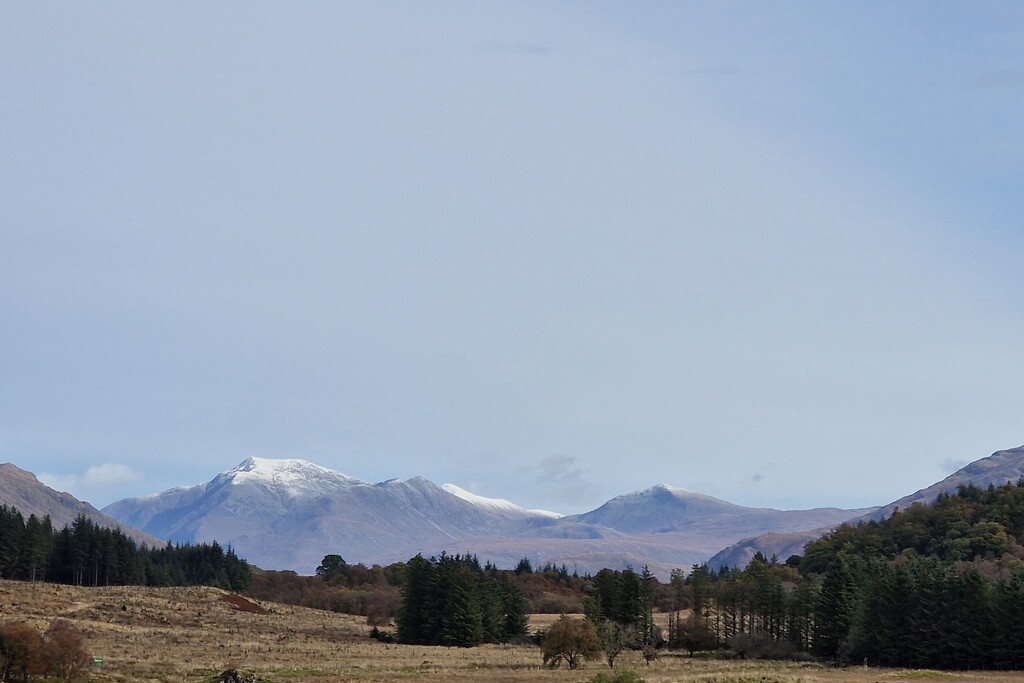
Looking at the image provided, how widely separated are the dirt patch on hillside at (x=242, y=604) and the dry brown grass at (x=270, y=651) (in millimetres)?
375

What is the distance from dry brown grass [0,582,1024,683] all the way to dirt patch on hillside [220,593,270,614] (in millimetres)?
375

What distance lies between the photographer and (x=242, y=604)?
444ft

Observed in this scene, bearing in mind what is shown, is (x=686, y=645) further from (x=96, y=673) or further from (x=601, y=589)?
(x=96, y=673)

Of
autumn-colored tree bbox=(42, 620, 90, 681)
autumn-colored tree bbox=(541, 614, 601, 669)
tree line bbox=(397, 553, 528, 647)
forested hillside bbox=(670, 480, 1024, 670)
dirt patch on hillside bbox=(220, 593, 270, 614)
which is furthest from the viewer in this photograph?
dirt patch on hillside bbox=(220, 593, 270, 614)

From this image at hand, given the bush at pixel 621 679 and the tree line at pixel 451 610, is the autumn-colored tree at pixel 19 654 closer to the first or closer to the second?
the bush at pixel 621 679

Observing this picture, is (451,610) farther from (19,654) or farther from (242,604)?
(19,654)

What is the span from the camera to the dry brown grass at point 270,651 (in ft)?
213

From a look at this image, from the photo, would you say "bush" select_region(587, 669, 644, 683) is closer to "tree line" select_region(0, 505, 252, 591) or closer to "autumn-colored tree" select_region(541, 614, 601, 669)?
"autumn-colored tree" select_region(541, 614, 601, 669)

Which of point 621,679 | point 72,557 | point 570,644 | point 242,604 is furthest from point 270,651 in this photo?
point 72,557

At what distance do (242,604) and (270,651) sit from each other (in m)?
53.1

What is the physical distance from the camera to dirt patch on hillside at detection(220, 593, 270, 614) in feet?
435

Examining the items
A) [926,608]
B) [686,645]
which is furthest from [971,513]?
[926,608]

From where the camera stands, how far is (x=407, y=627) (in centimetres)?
11712

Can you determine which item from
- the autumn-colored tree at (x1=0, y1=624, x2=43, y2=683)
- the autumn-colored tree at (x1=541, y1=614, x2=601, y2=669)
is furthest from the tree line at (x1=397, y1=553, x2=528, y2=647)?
the autumn-colored tree at (x1=0, y1=624, x2=43, y2=683)
